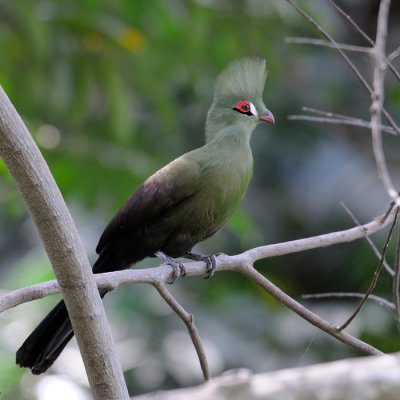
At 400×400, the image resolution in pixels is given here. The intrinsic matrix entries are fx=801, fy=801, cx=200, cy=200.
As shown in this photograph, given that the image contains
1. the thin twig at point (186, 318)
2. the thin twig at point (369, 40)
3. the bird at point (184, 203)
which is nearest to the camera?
the thin twig at point (369, 40)

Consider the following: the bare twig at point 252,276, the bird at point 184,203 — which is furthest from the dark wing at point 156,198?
the bare twig at point 252,276

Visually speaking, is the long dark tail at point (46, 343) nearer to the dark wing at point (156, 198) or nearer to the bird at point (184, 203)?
the bird at point (184, 203)

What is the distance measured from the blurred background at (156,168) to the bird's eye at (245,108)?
1233 mm

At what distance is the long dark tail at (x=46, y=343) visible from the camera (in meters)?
2.77

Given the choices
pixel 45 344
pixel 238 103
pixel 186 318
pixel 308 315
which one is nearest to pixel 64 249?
pixel 186 318

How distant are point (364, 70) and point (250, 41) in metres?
2.75

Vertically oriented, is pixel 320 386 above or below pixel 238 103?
below

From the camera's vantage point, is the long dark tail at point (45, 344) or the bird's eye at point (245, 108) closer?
the long dark tail at point (45, 344)

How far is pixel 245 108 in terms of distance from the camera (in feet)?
11.4

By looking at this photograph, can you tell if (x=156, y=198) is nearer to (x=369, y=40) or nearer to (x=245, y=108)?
(x=245, y=108)

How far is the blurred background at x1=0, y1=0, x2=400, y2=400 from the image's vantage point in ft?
15.9

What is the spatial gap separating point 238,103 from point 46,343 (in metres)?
1.34

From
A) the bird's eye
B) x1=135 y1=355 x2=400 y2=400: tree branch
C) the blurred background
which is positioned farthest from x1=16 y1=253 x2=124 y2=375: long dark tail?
x1=135 y1=355 x2=400 y2=400: tree branch

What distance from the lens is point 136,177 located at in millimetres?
4789
